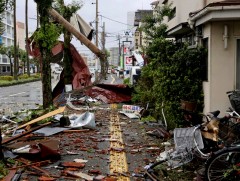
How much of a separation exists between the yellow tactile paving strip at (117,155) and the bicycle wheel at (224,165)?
1512 mm

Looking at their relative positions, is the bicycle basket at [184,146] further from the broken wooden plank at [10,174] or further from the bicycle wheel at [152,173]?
the broken wooden plank at [10,174]

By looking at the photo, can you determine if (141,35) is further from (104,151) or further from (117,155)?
(117,155)

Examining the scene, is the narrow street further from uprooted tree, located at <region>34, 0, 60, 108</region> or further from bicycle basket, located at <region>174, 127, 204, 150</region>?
uprooted tree, located at <region>34, 0, 60, 108</region>

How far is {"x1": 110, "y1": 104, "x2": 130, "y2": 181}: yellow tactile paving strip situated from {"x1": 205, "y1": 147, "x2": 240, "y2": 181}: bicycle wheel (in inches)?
59.5

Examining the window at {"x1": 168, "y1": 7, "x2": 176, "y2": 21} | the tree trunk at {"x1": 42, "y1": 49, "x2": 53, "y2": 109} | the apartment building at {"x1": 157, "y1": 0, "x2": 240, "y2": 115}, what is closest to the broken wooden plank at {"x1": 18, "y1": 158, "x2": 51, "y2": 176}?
the apartment building at {"x1": 157, "y1": 0, "x2": 240, "y2": 115}

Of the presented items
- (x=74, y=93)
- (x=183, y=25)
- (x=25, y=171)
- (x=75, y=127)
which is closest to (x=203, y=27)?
(x=183, y=25)

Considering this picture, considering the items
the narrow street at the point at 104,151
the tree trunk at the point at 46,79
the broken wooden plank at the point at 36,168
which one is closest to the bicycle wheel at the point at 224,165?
the narrow street at the point at 104,151

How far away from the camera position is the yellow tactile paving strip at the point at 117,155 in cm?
685

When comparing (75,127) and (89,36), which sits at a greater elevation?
(89,36)

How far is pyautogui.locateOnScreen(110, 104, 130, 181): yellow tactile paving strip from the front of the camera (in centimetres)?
685

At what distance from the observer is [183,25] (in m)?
12.8

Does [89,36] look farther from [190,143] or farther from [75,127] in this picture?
[190,143]

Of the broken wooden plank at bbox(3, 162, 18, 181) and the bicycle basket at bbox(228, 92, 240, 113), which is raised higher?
the bicycle basket at bbox(228, 92, 240, 113)

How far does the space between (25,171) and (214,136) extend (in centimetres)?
343
